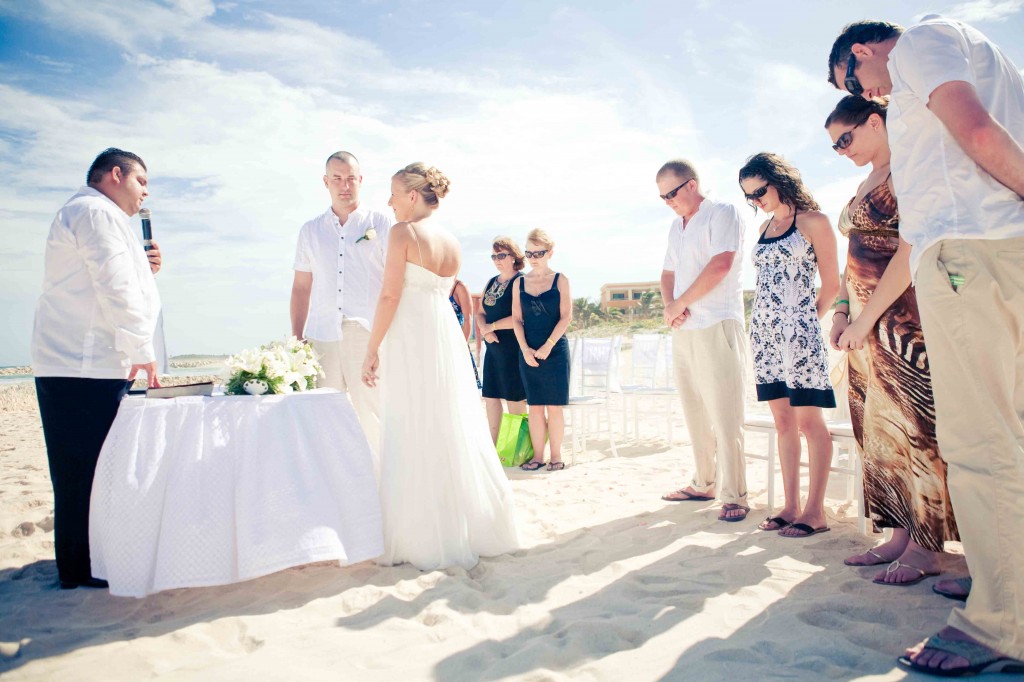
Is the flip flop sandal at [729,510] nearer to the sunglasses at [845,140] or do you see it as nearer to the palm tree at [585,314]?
the sunglasses at [845,140]

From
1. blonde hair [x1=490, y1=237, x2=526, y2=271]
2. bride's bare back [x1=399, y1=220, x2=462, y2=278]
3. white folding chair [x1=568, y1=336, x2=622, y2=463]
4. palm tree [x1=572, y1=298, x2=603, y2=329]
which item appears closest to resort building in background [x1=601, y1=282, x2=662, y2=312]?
palm tree [x1=572, y1=298, x2=603, y2=329]

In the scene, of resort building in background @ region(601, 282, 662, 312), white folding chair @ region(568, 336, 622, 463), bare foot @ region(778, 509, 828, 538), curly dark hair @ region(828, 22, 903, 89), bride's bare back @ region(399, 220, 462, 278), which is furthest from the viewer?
resort building in background @ region(601, 282, 662, 312)

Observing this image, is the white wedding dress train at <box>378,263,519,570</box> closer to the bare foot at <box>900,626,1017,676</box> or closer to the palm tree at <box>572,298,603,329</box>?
the bare foot at <box>900,626,1017,676</box>

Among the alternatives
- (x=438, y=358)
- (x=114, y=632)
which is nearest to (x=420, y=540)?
(x=438, y=358)

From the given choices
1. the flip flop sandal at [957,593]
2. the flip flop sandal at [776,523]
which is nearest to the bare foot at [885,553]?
the flip flop sandal at [957,593]

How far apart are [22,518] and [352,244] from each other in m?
2.77

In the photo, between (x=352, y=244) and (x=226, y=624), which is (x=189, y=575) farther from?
(x=352, y=244)

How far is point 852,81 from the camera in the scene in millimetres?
2523

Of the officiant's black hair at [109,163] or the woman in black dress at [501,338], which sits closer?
the officiant's black hair at [109,163]

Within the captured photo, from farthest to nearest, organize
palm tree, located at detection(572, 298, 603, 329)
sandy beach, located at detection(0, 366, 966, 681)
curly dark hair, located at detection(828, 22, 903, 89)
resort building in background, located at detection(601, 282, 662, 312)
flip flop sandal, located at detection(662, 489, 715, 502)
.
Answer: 1. resort building in background, located at detection(601, 282, 662, 312)
2. palm tree, located at detection(572, 298, 603, 329)
3. flip flop sandal, located at detection(662, 489, 715, 502)
4. curly dark hair, located at detection(828, 22, 903, 89)
5. sandy beach, located at detection(0, 366, 966, 681)

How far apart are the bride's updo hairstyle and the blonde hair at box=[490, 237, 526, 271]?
3011 millimetres

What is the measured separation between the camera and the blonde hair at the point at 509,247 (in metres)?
6.73

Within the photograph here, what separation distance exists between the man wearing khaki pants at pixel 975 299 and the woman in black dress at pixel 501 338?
468 cm

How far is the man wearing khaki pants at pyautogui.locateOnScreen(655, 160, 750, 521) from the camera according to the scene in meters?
4.17
